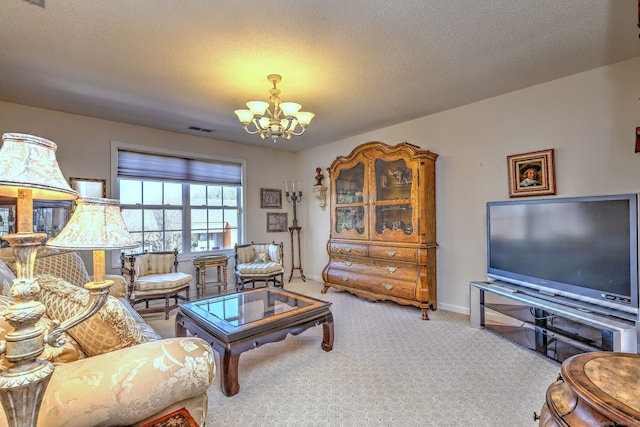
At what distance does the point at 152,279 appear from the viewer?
339 centimetres

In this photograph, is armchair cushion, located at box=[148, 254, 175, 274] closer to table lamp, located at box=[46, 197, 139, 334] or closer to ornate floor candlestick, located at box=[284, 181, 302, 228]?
ornate floor candlestick, located at box=[284, 181, 302, 228]

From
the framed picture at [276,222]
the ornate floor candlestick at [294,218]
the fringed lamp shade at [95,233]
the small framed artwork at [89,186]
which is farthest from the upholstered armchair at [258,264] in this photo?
the fringed lamp shade at [95,233]

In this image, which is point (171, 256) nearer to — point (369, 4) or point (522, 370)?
point (369, 4)

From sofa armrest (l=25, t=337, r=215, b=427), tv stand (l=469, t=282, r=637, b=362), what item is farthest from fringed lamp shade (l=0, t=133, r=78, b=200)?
tv stand (l=469, t=282, r=637, b=362)

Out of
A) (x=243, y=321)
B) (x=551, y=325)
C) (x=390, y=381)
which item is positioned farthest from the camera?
(x=551, y=325)

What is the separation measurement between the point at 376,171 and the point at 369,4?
7.39 ft

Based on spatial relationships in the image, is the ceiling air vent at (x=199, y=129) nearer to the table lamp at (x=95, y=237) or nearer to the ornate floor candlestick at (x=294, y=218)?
the ornate floor candlestick at (x=294, y=218)

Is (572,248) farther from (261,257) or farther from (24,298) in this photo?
(261,257)

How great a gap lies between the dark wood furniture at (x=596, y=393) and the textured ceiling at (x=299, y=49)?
2.00 meters

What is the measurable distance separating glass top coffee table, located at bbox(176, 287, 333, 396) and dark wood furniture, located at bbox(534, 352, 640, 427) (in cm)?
159

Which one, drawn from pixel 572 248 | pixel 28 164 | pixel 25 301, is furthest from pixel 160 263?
pixel 572 248

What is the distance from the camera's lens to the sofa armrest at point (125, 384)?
37.5 inches

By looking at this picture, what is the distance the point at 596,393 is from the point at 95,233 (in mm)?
1820

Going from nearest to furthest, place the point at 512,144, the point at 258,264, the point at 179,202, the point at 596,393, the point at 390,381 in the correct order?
the point at 596,393 < the point at 390,381 < the point at 512,144 < the point at 258,264 < the point at 179,202
